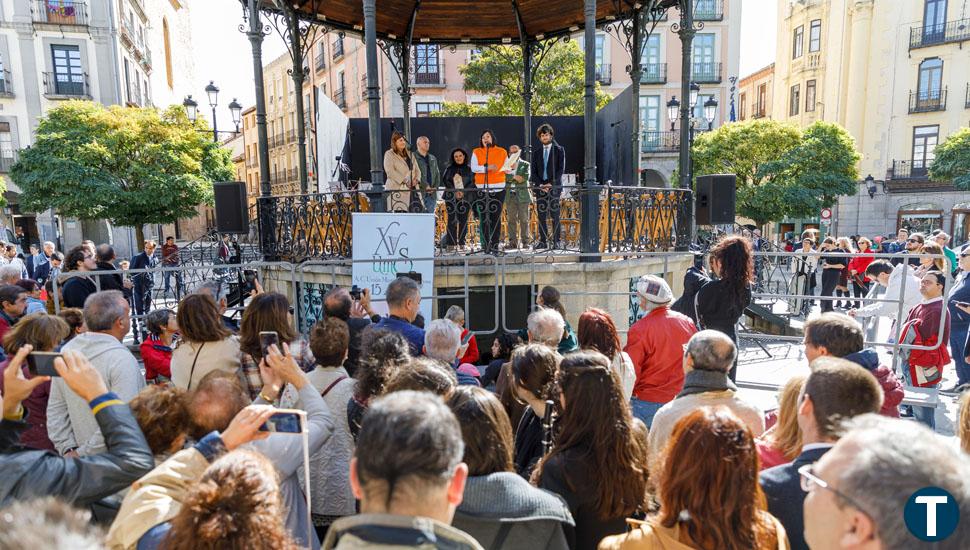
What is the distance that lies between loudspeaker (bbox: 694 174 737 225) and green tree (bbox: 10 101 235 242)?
738 inches

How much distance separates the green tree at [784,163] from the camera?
26.0 metres

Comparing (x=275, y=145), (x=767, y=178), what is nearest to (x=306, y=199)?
(x=767, y=178)

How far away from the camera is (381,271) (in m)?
6.62

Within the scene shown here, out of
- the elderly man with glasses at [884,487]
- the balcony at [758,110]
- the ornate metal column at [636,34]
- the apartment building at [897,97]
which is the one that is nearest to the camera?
the elderly man with glasses at [884,487]

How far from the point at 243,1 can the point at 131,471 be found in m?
9.01

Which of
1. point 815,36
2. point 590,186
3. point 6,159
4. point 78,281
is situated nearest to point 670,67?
point 815,36

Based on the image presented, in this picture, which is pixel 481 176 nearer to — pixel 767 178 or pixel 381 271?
pixel 381 271

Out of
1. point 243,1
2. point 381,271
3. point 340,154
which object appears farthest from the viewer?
point 340,154

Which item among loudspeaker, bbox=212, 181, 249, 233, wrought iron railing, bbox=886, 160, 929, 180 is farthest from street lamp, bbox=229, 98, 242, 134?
wrought iron railing, bbox=886, 160, 929, 180

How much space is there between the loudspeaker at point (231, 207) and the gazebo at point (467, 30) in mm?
303

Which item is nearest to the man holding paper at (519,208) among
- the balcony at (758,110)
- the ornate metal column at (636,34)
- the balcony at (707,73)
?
the ornate metal column at (636,34)

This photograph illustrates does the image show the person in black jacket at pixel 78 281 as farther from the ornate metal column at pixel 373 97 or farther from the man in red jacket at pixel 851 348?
the man in red jacket at pixel 851 348

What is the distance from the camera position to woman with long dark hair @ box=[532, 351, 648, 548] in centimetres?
212

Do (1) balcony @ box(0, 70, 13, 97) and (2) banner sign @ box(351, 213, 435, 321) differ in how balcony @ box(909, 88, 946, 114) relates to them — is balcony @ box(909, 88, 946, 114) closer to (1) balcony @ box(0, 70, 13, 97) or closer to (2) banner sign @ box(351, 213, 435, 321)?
(2) banner sign @ box(351, 213, 435, 321)
